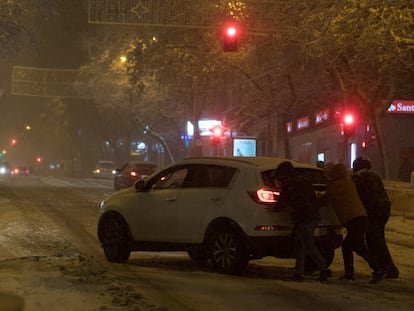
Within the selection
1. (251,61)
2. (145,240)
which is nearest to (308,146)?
(251,61)

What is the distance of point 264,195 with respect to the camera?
8.81 metres

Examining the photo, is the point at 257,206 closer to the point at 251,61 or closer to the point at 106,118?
the point at 251,61

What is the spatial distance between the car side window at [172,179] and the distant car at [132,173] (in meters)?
17.5

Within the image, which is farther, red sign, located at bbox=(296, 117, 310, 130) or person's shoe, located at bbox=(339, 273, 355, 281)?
red sign, located at bbox=(296, 117, 310, 130)

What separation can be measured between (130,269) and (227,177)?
2.01 metres

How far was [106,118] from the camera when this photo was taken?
5456 centimetres

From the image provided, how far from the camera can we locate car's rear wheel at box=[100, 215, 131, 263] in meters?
10.2

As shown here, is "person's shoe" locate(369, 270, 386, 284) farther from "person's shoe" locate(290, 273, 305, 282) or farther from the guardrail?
the guardrail

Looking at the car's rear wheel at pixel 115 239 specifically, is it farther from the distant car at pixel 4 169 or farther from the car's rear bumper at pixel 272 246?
the distant car at pixel 4 169

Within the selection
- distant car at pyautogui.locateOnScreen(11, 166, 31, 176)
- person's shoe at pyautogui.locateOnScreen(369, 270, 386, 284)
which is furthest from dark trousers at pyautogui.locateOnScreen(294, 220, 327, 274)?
distant car at pyautogui.locateOnScreen(11, 166, 31, 176)

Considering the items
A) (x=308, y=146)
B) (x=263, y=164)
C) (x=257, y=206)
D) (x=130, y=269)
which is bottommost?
(x=130, y=269)

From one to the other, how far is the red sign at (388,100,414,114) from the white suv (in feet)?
73.6

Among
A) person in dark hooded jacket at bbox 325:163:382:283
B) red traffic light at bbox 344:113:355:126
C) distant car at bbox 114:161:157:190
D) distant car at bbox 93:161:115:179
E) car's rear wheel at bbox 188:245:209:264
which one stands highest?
red traffic light at bbox 344:113:355:126

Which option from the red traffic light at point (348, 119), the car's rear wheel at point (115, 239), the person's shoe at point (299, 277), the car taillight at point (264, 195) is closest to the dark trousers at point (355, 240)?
the person's shoe at point (299, 277)
